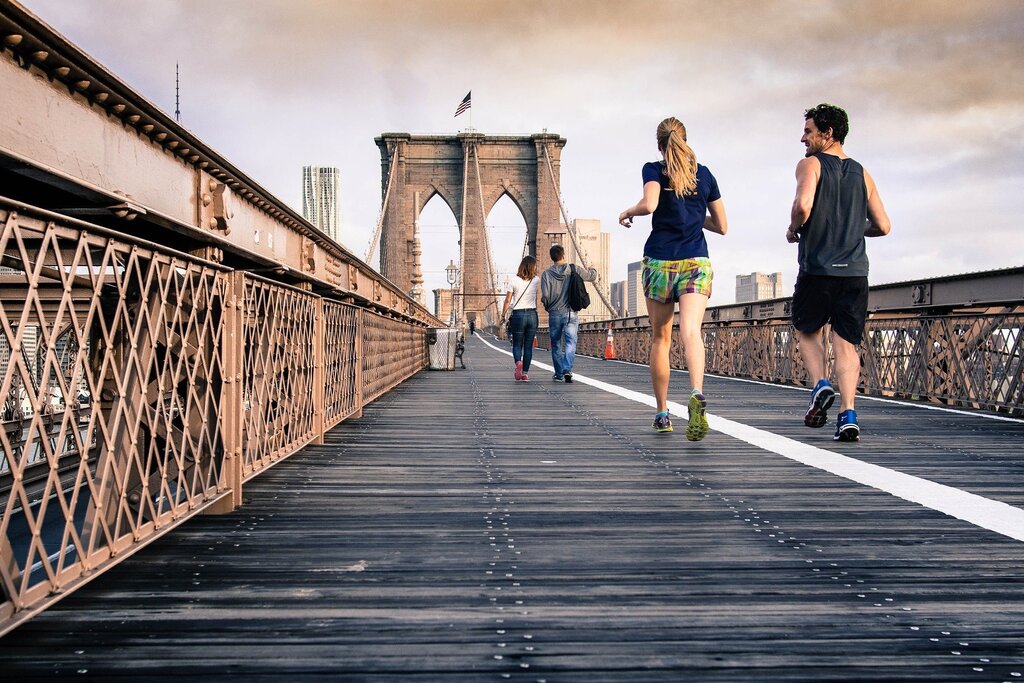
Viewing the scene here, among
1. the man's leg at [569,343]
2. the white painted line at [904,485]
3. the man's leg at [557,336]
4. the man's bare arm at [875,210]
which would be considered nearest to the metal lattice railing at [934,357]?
the man's bare arm at [875,210]

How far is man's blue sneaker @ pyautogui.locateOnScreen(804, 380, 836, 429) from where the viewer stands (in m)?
4.54

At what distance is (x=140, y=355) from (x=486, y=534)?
1.02 m

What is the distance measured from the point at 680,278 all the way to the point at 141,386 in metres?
3.07

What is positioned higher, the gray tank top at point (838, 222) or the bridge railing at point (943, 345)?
the gray tank top at point (838, 222)

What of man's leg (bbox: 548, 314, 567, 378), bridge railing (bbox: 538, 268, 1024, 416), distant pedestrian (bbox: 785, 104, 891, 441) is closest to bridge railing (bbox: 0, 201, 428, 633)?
distant pedestrian (bbox: 785, 104, 891, 441)

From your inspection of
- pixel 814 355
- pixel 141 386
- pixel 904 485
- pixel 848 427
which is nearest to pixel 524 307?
pixel 814 355

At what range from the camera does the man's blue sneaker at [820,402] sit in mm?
4539

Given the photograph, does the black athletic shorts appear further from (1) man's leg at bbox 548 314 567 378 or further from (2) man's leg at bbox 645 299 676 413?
(1) man's leg at bbox 548 314 567 378

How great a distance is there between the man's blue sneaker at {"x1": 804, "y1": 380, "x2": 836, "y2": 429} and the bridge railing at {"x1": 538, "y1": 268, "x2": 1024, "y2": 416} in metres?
1.82

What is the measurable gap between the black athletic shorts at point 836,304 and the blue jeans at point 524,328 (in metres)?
5.47

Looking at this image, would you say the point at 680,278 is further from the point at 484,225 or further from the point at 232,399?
the point at 484,225

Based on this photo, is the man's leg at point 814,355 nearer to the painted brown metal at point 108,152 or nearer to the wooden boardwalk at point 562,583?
the wooden boardwalk at point 562,583

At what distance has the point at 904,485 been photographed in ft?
10.3

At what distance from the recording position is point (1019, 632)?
5.41 feet
